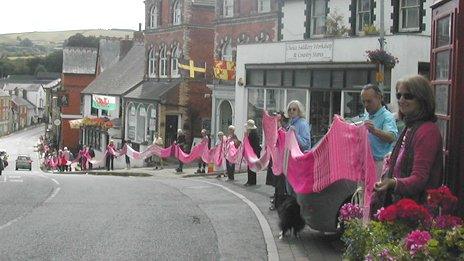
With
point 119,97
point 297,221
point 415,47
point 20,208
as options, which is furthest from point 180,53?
point 297,221

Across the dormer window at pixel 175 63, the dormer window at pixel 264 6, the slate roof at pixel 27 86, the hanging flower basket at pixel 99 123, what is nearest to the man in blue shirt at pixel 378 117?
the dormer window at pixel 264 6

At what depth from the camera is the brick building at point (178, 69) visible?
1759 inches

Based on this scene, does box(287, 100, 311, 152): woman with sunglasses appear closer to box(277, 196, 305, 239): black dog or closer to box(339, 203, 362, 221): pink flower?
box(277, 196, 305, 239): black dog

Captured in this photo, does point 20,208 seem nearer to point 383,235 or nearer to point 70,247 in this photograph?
point 70,247

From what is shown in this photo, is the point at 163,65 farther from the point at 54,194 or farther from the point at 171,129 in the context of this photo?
the point at 54,194

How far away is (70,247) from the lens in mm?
8883

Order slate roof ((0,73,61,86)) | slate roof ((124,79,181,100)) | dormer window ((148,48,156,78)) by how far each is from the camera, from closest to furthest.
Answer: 1. slate roof ((124,79,181,100))
2. dormer window ((148,48,156,78))
3. slate roof ((0,73,61,86))

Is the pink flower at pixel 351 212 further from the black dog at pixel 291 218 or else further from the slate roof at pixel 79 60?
the slate roof at pixel 79 60

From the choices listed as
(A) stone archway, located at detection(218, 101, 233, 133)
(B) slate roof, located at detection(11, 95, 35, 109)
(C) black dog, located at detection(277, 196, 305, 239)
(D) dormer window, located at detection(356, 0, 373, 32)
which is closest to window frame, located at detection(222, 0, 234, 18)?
(A) stone archway, located at detection(218, 101, 233, 133)

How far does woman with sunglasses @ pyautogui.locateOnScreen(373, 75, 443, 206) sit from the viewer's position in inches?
196

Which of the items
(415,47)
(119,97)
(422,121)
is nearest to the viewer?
(422,121)

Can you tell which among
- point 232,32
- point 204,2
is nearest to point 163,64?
point 204,2

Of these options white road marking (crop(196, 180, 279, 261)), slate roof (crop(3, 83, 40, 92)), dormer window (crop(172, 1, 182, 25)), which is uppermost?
dormer window (crop(172, 1, 182, 25))

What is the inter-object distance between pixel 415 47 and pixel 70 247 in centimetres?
Result: 1659
